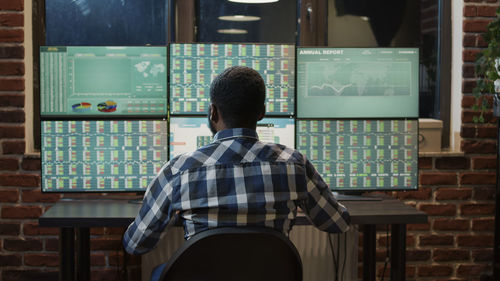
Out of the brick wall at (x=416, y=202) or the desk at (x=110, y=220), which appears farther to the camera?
the brick wall at (x=416, y=202)

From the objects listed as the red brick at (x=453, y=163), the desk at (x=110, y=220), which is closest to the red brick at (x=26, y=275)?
the desk at (x=110, y=220)

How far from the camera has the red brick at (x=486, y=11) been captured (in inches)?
113

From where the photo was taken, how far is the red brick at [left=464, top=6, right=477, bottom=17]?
2879mm

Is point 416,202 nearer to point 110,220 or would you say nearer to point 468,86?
point 468,86

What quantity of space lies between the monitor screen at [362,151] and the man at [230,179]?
2.65ft

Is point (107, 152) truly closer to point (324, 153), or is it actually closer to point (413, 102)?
point (324, 153)

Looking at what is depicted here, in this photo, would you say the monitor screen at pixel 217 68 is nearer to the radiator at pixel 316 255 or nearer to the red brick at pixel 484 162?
the radiator at pixel 316 255

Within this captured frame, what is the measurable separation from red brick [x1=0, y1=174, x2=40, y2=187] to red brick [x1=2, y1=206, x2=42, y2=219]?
12cm

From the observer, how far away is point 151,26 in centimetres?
301

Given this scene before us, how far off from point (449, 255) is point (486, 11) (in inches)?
50.4

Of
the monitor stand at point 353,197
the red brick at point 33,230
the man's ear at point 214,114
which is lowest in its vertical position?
the red brick at point 33,230

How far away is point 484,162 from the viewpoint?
2.92 meters

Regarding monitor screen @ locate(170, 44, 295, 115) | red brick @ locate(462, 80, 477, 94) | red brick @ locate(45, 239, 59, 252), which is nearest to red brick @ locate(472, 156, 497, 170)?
red brick @ locate(462, 80, 477, 94)

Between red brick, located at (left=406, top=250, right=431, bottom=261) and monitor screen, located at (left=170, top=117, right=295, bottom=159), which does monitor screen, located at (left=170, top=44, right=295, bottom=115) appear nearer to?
monitor screen, located at (left=170, top=117, right=295, bottom=159)
